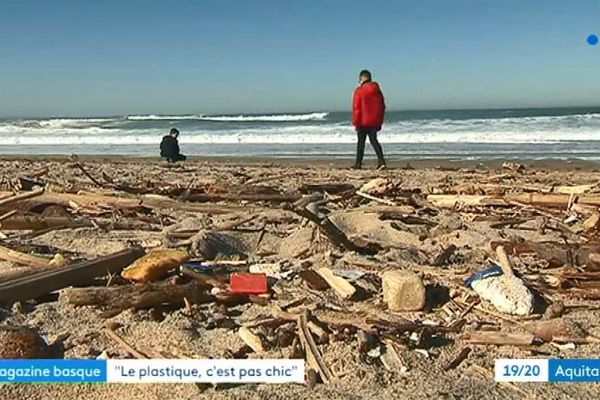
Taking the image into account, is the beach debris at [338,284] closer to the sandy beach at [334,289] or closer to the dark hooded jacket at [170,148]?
the sandy beach at [334,289]

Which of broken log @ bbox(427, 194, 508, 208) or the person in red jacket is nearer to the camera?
broken log @ bbox(427, 194, 508, 208)

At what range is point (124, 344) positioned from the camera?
2.96 metres

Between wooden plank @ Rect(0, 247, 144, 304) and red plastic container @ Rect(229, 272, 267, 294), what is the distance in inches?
25.7

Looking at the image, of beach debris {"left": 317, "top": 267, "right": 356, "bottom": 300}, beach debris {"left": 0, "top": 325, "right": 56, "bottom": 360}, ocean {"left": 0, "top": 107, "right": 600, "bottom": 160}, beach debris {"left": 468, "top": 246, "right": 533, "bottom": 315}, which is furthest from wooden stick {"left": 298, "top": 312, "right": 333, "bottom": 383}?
ocean {"left": 0, "top": 107, "right": 600, "bottom": 160}

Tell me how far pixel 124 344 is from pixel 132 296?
411mm

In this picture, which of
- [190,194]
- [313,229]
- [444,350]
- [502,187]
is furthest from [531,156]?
[444,350]

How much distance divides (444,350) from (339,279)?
0.79 meters

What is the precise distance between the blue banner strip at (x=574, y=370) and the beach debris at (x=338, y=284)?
1003mm

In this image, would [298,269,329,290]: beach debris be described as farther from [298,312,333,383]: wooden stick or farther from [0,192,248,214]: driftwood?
[0,192,248,214]: driftwood

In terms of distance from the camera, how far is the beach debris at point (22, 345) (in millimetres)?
2840

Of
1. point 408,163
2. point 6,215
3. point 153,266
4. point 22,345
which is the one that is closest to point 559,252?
point 153,266

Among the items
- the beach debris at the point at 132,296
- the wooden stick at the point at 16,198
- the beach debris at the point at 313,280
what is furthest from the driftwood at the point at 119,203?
the beach debris at the point at 132,296

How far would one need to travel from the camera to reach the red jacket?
11.9m

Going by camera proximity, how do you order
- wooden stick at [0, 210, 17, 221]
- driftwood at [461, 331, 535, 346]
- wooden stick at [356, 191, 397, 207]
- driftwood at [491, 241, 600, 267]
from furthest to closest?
1. wooden stick at [356, 191, 397, 207]
2. wooden stick at [0, 210, 17, 221]
3. driftwood at [491, 241, 600, 267]
4. driftwood at [461, 331, 535, 346]
